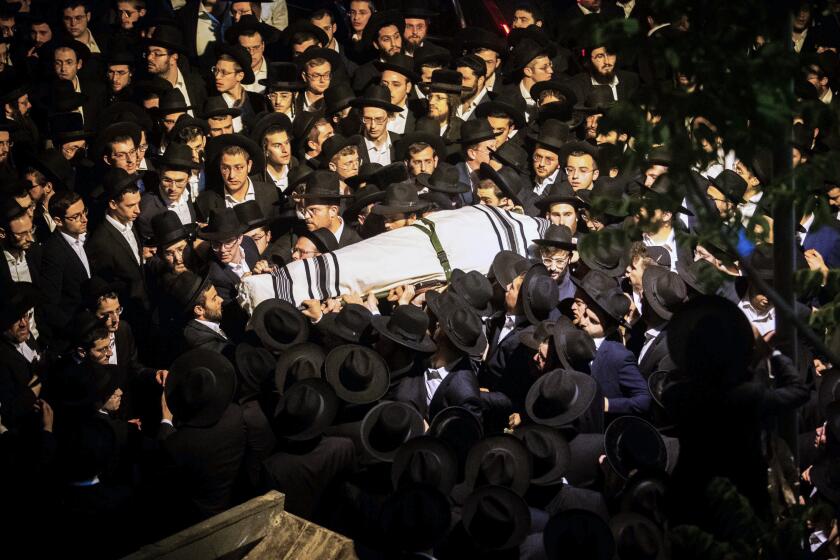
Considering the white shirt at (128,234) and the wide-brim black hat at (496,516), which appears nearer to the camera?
the wide-brim black hat at (496,516)

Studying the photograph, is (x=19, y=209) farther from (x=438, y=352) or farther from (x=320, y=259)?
(x=438, y=352)

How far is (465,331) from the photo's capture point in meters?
7.67

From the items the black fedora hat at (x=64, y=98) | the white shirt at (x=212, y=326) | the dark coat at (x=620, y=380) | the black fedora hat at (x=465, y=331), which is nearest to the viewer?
the dark coat at (x=620, y=380)

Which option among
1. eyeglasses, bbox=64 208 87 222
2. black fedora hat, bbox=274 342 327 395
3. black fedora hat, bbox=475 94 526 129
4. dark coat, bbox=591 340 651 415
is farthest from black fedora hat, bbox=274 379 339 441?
black fedora hat, bbox=475 94 526 129

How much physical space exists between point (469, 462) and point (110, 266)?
3955 mm

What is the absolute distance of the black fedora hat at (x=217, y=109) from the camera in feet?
35.9

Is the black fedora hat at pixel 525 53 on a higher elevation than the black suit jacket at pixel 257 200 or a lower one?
higher

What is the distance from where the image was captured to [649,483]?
6.23 m

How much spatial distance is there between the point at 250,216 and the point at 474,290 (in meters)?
2.22

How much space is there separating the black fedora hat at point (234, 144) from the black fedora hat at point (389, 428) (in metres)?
3.98

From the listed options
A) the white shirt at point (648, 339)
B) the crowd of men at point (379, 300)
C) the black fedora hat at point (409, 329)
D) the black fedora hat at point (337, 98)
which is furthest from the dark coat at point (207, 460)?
the black fedora hat at point (337, 98)

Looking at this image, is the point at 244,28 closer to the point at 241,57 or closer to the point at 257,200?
the point at 241,57

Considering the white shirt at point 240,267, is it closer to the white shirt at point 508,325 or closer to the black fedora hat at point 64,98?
the white shirt at point 508,325

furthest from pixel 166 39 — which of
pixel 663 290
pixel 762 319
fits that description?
pixel 762 319
